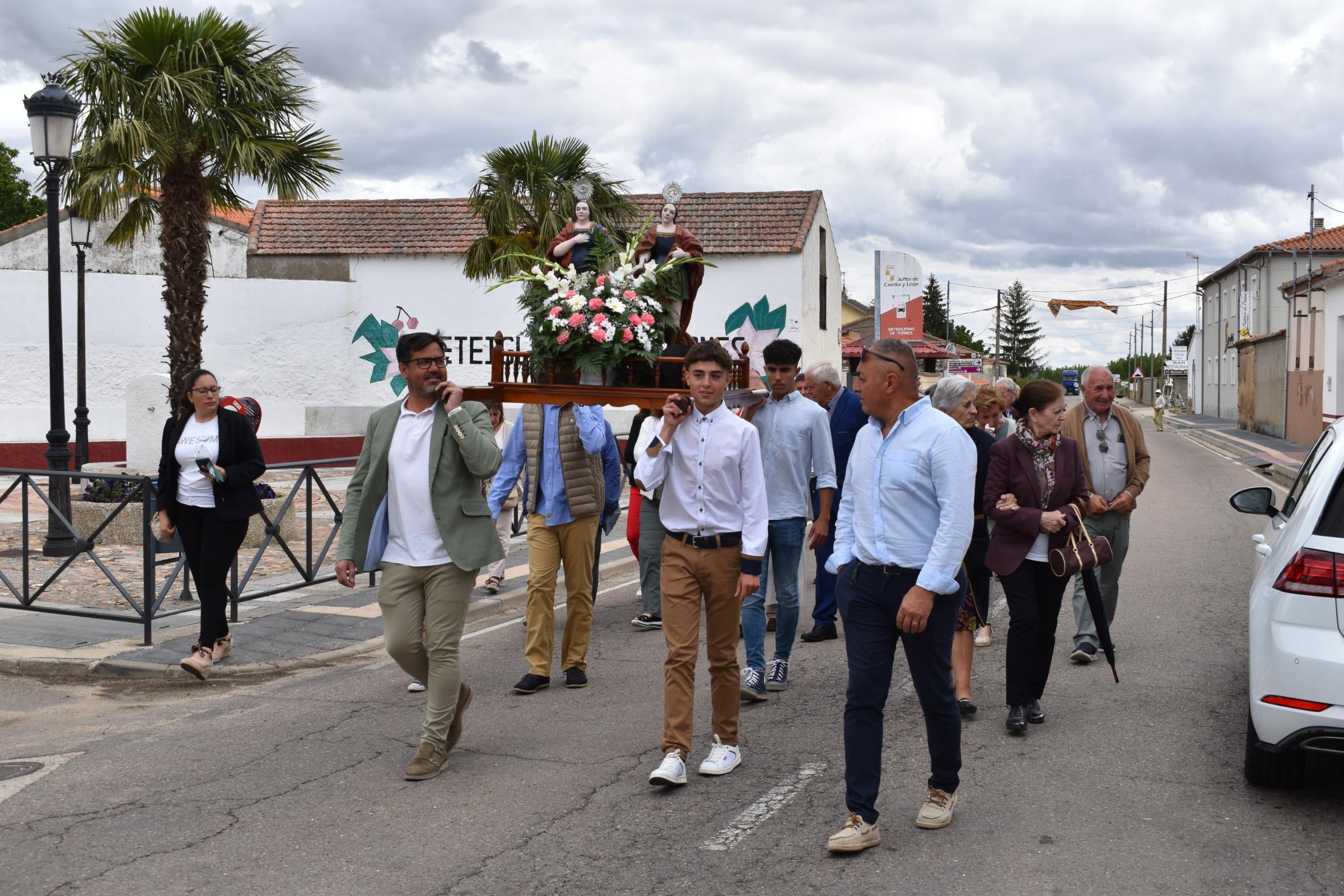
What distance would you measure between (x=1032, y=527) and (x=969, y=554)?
2.38 feet

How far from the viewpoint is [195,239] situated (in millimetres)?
14266

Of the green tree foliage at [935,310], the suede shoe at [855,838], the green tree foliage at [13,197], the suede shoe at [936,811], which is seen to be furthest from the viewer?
the green tree foliage at [935,310]

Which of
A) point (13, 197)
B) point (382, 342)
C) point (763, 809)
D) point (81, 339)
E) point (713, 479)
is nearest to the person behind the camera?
point (763, 809)

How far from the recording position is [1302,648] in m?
4.48

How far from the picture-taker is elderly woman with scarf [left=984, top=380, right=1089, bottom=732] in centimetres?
583

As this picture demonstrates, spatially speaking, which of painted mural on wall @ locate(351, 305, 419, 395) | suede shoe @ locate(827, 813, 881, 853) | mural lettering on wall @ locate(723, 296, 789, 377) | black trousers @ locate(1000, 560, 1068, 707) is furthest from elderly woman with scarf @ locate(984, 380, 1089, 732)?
painted mural on wall @ locate(351, 305, 419, 395)

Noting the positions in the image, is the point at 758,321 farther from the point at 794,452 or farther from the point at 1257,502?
the point at 1257,502

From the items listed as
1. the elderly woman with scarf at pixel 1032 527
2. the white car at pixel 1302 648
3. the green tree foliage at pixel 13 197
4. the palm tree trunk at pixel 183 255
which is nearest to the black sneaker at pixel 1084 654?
the elderly woman with scarf at pixel 1032 527

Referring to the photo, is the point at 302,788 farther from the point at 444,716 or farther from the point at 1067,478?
the point at 1067,478

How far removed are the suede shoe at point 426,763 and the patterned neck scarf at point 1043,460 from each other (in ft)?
10.1

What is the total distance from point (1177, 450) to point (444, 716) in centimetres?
3190

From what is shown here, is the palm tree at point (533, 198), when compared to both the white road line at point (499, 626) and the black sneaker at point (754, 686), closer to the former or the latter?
the white road line at point (499, 626)

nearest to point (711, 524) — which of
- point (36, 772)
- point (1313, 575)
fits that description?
point (1313, 575)

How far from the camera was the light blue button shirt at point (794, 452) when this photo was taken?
6758 millimetres
